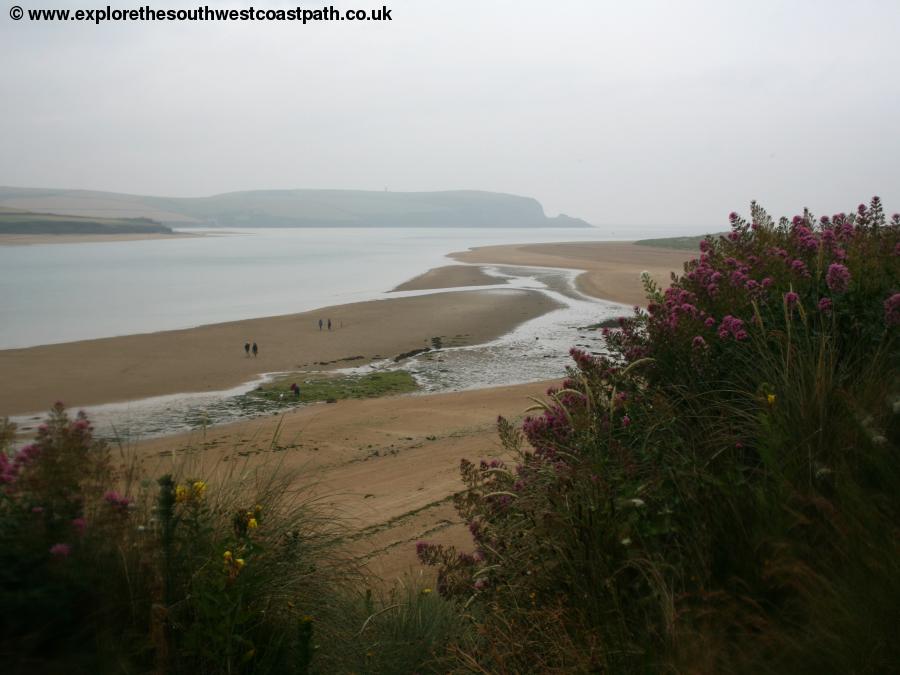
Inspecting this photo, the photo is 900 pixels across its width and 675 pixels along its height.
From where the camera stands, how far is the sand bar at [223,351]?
52.7 ft

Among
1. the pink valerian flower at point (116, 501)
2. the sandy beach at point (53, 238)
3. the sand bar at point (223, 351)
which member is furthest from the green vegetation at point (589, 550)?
the sandy beach at point (53, 238)

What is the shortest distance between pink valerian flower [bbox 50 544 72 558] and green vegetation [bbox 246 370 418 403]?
39.9 ft

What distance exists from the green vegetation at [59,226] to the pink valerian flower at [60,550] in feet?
410

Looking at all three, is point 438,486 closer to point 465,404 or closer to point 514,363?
point 465,404

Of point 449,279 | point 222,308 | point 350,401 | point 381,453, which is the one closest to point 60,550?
point 381,453

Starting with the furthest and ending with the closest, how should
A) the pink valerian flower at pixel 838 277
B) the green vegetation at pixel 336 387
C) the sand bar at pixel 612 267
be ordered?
1. the sand bar at pixel 612 267
2. the green vegetation at pixel 336 387
3. the pink valerian flower at pixel 838 277

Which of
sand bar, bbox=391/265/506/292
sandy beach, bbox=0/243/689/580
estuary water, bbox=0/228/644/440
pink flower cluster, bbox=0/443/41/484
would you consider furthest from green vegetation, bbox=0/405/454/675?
sand bar, bbox=391/265/506/292

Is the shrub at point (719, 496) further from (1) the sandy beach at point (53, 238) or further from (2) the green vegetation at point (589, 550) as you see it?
(1) the sandy beach at point (53, 238)

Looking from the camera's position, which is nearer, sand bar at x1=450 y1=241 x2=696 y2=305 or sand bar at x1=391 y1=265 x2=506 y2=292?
sand bar at x1=450 y1=241 x2=696 y2=305

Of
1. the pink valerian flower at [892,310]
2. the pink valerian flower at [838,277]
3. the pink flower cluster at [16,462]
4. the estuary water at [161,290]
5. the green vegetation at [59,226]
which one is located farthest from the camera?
the green vegetation at [59,226]

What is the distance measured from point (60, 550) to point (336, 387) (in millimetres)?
13295

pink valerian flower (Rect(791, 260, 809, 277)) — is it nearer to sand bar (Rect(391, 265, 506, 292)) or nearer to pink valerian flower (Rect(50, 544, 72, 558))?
pink valerian flower (Rect(50, 544, 72, 558))

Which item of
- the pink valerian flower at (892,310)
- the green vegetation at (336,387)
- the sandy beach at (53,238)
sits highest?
the sandy beach at (53,238)

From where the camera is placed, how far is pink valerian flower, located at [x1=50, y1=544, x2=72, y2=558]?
2.48 m
